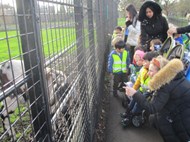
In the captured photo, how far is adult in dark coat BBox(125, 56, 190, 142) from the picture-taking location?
9.41ft

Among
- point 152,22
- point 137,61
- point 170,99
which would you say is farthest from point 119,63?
point 170,99

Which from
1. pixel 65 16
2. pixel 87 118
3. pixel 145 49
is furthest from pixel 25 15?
pixel 145 49

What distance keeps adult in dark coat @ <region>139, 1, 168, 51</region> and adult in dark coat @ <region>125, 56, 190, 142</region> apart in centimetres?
212

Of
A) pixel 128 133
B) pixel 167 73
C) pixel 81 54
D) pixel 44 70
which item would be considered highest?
pixel 44 70

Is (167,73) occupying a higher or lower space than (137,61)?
higher

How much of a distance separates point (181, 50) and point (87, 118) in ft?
5.20

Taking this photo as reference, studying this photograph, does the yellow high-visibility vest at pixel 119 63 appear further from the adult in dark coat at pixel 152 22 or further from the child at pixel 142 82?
the child at pixel 142 82

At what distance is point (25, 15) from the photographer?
1354 mm

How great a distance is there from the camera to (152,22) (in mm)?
5105

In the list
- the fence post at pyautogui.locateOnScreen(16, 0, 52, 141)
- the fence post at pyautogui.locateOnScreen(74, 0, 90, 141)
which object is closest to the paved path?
the fence post at pyautogui.locateOnScreen(74, 0, 90, 141)

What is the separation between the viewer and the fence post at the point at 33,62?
1359 millimetres

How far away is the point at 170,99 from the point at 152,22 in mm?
2466

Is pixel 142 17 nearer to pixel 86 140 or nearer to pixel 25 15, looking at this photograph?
pixel 86 140

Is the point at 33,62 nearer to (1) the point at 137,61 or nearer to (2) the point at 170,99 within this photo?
(2) the point at 170,99
